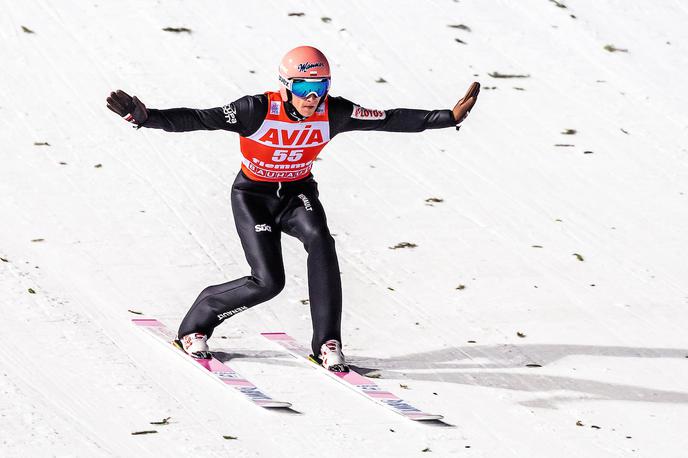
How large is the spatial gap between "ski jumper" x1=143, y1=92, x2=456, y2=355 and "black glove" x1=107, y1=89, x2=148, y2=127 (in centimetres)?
43

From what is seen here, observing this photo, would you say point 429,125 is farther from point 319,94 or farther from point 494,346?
point 494,346

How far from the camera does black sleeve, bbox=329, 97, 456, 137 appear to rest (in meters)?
7.30

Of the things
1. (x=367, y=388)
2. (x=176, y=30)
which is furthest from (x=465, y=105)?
(x=176, y=30)

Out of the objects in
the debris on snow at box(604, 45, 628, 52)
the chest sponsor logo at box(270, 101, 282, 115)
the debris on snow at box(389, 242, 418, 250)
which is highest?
the chest sponsor logo at box(270, 101, 282, 115)

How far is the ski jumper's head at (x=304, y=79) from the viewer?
6.95 metres

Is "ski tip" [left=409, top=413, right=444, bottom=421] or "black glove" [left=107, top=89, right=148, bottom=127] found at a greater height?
"black glove" [left=107, top=89, right=148, bottom=127]

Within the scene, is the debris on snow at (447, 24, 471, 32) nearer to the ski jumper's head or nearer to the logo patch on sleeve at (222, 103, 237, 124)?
the ski jumper's head

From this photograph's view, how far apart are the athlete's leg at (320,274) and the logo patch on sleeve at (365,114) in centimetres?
62

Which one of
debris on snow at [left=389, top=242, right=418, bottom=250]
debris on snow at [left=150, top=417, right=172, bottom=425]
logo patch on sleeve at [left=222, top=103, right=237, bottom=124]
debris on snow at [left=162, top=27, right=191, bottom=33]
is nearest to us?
debris on snow at [left=150, top=417, right=172, bottom=425]

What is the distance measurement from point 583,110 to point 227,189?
4078mm

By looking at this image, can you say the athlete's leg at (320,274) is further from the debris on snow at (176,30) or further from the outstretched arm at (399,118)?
the debris on snow at (176,30)

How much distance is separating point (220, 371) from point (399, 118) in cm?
195

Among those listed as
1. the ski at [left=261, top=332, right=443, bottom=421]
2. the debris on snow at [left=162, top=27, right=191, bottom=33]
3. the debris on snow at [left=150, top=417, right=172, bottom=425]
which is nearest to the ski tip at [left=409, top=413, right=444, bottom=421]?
the ski at [left=261, top=332, right=443, bottom=421]

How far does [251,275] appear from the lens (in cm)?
720
